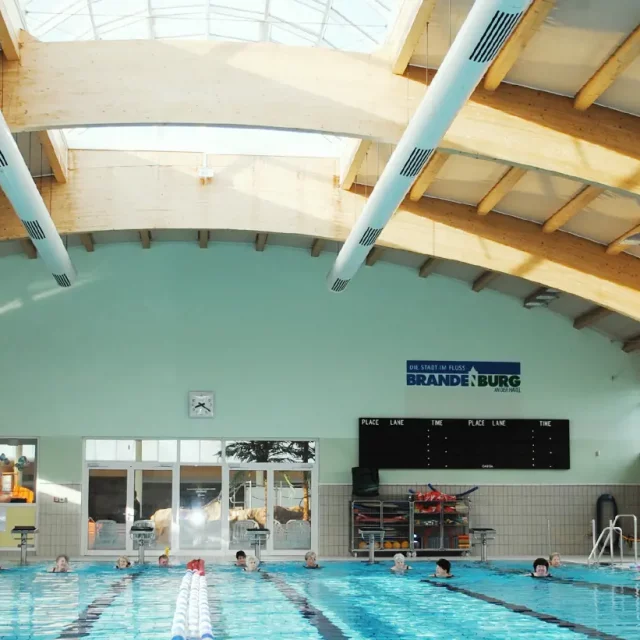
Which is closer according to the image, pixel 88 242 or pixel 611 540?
pixel 611 540

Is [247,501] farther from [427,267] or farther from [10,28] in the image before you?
[10,28]

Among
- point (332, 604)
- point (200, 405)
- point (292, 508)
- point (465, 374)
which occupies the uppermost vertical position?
point (465, 374)

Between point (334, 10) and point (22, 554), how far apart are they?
483 inches

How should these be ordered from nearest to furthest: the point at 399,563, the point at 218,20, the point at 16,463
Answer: the point at 218,20 → the point at 399,563 → the point at 16,463

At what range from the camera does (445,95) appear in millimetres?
10375

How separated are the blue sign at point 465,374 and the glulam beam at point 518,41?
1034cm

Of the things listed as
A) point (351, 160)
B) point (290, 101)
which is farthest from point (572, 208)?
point (290, 101)

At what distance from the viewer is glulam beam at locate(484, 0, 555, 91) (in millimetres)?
11227

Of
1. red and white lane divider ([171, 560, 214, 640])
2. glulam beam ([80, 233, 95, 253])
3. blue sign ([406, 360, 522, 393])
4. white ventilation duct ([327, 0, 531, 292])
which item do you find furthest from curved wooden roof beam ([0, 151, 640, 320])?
red and white lane divider ([171, 560, 214, 640])

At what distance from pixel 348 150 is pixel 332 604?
7.98 metres

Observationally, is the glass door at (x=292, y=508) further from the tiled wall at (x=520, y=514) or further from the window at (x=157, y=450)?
the window at (x=157, y=450)

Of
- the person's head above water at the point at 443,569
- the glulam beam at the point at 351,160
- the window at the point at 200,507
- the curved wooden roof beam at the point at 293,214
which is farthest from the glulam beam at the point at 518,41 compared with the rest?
the window at the point at 200,507

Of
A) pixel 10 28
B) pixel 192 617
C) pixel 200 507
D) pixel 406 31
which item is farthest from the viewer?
pixel 200 507

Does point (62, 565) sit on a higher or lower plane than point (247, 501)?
lower
